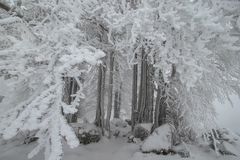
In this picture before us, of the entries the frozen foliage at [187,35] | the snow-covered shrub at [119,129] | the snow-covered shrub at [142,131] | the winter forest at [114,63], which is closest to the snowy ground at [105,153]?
the winter forest at [114,63]

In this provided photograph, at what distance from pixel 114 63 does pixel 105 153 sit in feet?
11.2

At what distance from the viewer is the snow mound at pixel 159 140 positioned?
7188mm

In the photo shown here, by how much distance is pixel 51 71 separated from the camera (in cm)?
407

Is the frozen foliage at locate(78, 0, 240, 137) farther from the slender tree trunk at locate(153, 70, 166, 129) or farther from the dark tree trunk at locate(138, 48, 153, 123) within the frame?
the dark tree trunk at locate(138, 48, 153, 123)

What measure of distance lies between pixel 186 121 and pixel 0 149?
5535 millimetres

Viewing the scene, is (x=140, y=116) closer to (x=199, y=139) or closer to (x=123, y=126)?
(x=123, y=126)

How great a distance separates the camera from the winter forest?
379 centimetres

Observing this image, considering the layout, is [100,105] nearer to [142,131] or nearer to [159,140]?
[142,131]

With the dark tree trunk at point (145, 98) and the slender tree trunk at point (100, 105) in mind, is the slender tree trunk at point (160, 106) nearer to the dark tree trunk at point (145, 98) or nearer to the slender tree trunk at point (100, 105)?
the dark tree trunk at point (145, 98)

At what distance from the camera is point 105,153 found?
7.54 meters

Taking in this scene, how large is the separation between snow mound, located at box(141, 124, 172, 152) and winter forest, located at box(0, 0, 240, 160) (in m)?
0.03

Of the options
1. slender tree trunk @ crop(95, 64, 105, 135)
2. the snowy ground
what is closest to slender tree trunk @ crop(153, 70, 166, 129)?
the snowy ground

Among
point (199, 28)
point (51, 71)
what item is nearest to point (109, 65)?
point (199, 28)

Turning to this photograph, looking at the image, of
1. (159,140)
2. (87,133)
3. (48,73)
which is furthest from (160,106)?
(48,73)
